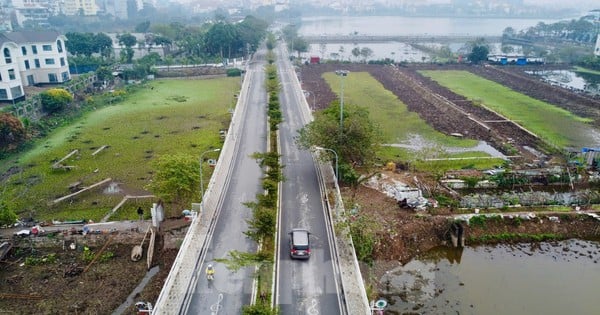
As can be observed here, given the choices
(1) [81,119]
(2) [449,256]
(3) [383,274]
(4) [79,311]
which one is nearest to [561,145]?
(2) [449,256]

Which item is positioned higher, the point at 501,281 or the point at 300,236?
the point at 300,236

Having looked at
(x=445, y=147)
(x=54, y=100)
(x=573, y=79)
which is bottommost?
(x=445, y=147)

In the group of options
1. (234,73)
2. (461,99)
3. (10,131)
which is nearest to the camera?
(10,131)

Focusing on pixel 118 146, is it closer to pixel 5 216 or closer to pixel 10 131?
pixel 10 131

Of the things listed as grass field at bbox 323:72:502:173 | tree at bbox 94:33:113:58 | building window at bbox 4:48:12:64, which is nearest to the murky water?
grass field at bbox 323:72:502:173

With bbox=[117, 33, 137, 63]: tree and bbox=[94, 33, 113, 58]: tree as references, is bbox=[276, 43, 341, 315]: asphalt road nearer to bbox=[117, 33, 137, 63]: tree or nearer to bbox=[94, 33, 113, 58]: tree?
bbox=[117, 33, 137, 63]: tree

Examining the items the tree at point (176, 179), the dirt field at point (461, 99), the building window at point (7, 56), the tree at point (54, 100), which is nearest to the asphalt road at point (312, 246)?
the tree at point (176, 179)

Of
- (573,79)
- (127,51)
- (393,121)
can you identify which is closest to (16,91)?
(127,51)
